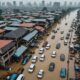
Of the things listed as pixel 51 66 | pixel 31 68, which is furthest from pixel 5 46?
pixel 51 66

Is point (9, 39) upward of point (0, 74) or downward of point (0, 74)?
upward

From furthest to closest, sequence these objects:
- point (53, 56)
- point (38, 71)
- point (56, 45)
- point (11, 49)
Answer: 1. point (56, 45)
2. point (53, 56)
3. point (11, 49)
4. point (38, 71)

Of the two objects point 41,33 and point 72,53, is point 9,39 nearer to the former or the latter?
point 72,53

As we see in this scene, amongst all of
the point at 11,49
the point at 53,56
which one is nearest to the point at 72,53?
the point at 53,56

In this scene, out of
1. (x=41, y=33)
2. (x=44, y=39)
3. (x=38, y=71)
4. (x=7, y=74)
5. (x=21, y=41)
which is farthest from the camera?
(x=41, y=33)

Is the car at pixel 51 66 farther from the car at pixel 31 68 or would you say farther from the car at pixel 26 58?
the car at pixel 26 58

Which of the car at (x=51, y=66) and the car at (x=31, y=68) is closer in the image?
the car at (x=31, y=68)

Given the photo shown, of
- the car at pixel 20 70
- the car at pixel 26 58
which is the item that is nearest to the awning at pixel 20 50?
the car at pixel 26 58

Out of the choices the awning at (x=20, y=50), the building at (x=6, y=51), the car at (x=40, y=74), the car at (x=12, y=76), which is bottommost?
the car at (x=40, y=74)

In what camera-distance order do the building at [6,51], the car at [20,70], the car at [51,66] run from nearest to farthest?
the car at [20,70] < the building at [6,51] < the car at [51,66]

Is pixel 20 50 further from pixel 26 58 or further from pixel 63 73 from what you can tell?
pixel 63 73

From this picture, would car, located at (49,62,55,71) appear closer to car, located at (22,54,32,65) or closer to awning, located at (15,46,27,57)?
car, located at (22,54,32,65)
